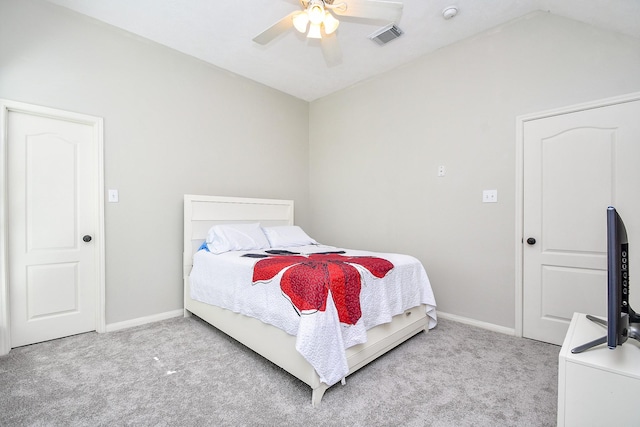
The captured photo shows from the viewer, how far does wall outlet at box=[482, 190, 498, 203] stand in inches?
108

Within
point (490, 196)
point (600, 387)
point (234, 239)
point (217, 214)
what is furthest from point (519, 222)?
point (217, 214)

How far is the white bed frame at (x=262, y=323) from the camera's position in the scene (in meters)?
1.83

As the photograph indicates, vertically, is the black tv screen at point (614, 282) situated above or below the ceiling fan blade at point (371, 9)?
below

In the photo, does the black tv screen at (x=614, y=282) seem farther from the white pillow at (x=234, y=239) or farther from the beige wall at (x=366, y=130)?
the white pillow at (x=234, y=239)

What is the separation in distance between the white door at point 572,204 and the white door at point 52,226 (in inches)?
151

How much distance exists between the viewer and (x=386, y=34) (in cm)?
279

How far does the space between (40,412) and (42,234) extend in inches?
58.8

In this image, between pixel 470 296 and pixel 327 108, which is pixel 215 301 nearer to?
pixel 470 296

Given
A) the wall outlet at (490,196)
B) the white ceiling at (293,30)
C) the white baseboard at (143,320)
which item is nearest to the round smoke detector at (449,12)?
the white ceiling at (293,30)

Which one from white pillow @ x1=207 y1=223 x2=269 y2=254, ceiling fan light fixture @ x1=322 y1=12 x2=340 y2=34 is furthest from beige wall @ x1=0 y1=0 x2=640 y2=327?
ceiling fan light fixture @ x1=322 y1=12 x2=340 y2=34

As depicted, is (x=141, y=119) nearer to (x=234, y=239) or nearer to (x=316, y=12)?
(x=234, y=239)

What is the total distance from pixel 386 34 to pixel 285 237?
2.29 m

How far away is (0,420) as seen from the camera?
152 cm

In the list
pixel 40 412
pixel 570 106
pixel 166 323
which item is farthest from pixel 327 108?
pixel 40 412
